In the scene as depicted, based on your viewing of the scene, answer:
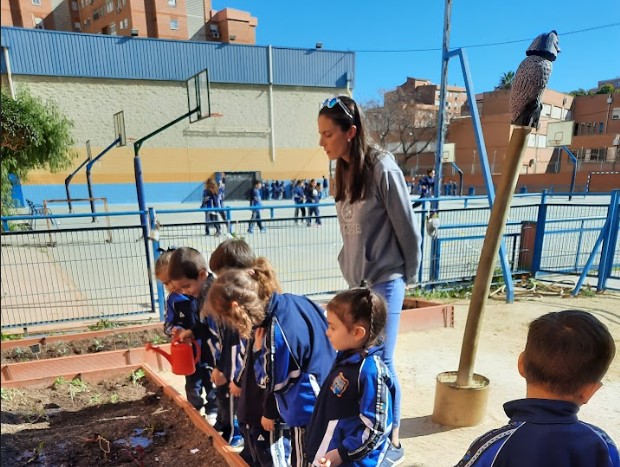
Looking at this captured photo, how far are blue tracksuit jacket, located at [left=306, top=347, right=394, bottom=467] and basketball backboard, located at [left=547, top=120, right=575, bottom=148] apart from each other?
120 inches

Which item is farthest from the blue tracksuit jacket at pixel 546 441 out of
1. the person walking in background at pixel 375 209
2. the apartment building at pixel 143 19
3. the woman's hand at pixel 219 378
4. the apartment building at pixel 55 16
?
the apartment building at pixel 55 16

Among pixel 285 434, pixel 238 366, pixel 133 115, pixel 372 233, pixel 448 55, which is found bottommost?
pixel 285 434

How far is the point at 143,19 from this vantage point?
1498 cm

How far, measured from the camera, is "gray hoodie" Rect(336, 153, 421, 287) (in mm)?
2180

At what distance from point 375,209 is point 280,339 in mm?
832

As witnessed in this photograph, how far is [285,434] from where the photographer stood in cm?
219

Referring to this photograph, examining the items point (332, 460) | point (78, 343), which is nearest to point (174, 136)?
point (78, 343)

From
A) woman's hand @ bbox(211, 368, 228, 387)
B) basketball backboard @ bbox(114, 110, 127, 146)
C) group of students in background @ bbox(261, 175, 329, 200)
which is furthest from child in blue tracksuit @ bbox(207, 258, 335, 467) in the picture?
group of students in background @ bbox(261, 175, 329, 200)

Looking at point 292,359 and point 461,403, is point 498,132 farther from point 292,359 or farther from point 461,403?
point 292,359

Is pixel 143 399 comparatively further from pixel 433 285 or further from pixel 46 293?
pixel 433 285

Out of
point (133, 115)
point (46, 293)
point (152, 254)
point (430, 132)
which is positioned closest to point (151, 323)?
point (152, 254)

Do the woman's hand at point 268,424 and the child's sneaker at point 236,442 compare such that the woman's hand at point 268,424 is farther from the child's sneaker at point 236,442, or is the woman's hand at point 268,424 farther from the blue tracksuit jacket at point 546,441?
the blue tracksuit jacket at point 546,441

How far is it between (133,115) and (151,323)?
25.2 m

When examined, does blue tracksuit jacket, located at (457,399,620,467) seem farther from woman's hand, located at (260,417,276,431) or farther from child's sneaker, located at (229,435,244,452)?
child's sneaker, located at (229,435,244,452)
